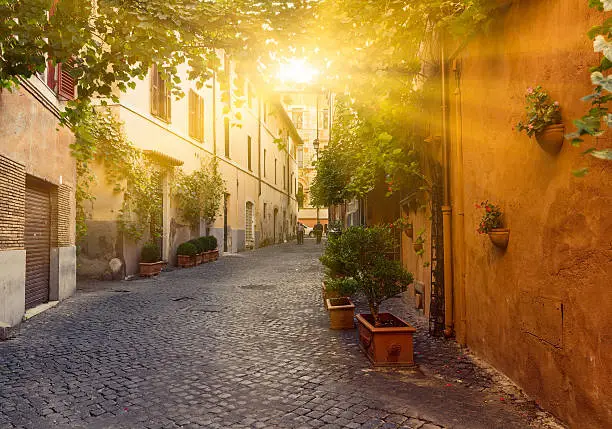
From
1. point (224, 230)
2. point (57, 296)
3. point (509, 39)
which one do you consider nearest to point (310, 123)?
point (224, 230)

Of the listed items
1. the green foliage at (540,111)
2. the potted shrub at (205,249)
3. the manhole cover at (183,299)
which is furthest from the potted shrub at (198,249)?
the green foliage at (540,111)

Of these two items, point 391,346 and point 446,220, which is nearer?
point 391,346

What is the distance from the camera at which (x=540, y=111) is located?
3.24 meters

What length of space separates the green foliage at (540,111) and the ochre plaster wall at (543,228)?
0.06 m

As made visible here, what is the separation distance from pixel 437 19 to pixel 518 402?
Answer: 142 inches

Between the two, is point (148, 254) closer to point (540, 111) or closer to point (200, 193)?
point (200, 193)

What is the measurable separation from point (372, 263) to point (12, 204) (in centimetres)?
527

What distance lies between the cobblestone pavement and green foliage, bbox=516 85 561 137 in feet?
6.85

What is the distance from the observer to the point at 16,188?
6914 mm

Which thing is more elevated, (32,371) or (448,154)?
(448,154)

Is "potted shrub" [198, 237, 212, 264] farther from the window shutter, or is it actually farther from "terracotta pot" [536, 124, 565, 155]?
"terracotta pot" [536, 124, 565, 155]

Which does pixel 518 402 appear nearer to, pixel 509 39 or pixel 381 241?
pixel 381 241

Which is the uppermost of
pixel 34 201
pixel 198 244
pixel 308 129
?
pixel 308 129

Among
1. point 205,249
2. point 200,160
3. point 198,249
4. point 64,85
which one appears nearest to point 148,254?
point 198,249
